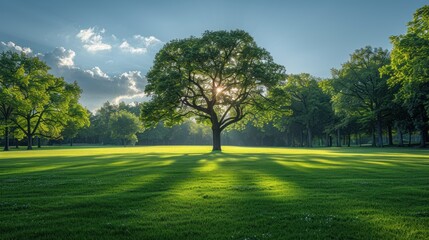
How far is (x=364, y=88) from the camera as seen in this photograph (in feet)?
229

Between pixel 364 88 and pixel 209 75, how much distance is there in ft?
133

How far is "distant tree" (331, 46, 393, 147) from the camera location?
67312mm

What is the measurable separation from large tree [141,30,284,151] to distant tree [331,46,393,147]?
2894cm

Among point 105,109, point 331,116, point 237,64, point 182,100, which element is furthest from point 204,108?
point 105,109

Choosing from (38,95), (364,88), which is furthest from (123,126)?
(364,88)

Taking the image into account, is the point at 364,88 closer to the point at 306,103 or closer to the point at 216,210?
the point at 306,103

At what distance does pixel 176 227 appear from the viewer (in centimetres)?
706

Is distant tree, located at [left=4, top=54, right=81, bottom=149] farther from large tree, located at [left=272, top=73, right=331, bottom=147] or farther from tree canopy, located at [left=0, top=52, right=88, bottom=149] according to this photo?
large tree, located at [left=272, top=73, right=331, bottom=147]

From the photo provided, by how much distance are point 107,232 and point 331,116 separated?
93.4m

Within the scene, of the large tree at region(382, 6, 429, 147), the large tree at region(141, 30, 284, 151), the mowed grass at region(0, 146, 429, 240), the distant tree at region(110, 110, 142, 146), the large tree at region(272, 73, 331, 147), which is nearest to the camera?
the mowed grass at region(0, 146, 429, 240)

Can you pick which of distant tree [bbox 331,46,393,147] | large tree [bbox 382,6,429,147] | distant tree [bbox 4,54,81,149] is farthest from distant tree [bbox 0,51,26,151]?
distant tree [bbox 331,46,393,147]

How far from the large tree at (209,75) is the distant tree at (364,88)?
28942 mm

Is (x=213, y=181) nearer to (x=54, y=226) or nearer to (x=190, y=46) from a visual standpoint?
(x=54, y=226)

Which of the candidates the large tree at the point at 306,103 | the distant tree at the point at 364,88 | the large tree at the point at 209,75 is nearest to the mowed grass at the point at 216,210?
the large tree at the point at 209,75
